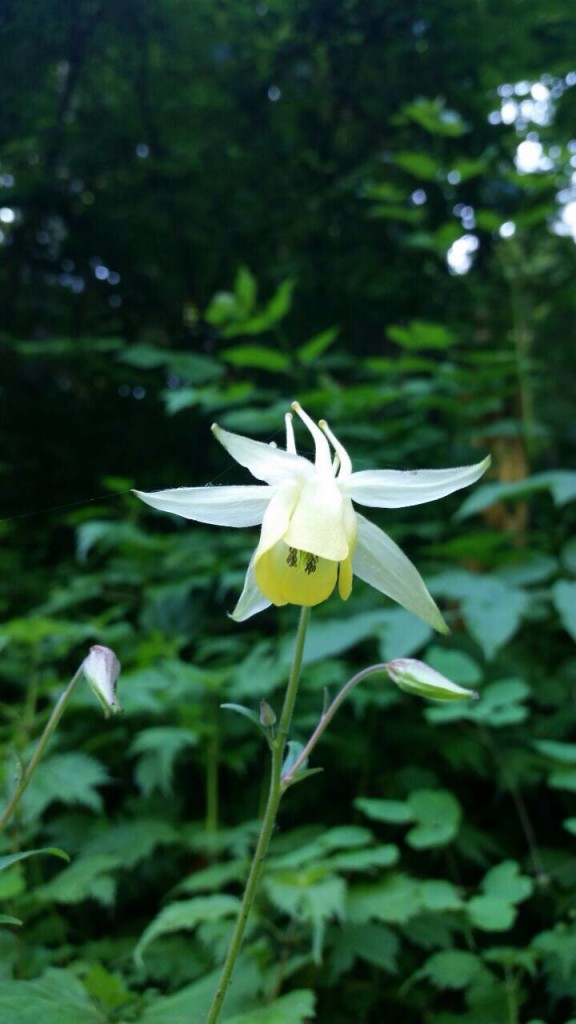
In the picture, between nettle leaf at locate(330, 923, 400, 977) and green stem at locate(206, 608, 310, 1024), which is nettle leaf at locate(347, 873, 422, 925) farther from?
green stem at locate(206, 608, 310, 1024)

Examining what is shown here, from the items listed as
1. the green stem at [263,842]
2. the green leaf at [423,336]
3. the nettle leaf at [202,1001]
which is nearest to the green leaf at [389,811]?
the nettle leaf at [202,1001]

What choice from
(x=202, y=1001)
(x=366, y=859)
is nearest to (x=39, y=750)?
(x=202, y=1001)

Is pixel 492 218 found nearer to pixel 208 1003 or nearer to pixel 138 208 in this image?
pixel 138 208

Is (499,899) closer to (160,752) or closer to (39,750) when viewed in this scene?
(160,752)

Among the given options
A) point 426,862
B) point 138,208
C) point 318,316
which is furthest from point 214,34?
point 426,862

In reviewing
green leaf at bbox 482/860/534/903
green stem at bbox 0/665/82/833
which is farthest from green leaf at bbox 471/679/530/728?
green stem at bbox 0/665/82/833

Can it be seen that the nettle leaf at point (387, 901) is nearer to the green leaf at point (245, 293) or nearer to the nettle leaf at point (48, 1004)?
the nettle leaf at point (48, 1004)
